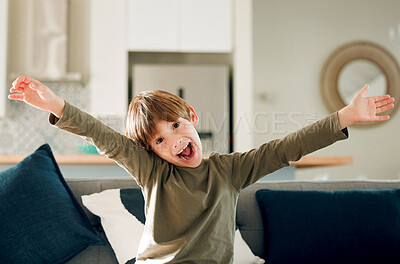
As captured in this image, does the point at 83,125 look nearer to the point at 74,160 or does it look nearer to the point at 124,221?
the point at 124,221

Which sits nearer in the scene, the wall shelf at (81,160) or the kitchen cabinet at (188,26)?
the wall shelf at (81,160)

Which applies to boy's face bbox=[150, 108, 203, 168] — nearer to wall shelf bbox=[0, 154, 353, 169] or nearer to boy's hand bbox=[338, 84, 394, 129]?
boy's hand bbox=[338, 84, 394, 129]

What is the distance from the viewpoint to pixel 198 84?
163 inches

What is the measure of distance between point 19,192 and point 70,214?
19 centimetres

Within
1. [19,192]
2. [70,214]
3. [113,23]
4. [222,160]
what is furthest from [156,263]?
[113,23]

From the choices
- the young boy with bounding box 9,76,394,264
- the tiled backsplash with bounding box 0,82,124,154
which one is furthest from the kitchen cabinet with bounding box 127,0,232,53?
the young boy with bounding box 9,76,394,264

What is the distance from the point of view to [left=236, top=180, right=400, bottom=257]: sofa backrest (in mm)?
1670

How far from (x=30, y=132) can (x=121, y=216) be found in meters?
3.03

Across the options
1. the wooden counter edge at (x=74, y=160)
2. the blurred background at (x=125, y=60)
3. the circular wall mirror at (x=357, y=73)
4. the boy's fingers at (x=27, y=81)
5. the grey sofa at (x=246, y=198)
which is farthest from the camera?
the circular wall mirror at (x=357, y=73)

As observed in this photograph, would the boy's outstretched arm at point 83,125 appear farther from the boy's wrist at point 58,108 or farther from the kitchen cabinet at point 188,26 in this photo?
the kitchen cabinet at point 188,26

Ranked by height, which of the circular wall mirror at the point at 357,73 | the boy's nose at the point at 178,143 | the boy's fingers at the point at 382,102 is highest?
the circular wall mirror at the point at 357,73

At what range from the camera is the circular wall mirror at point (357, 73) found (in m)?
5.18

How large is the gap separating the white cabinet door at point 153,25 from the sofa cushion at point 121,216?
2760mm

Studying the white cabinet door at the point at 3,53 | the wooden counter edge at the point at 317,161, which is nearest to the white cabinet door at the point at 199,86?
the white cabinet door at the point at 3,53
